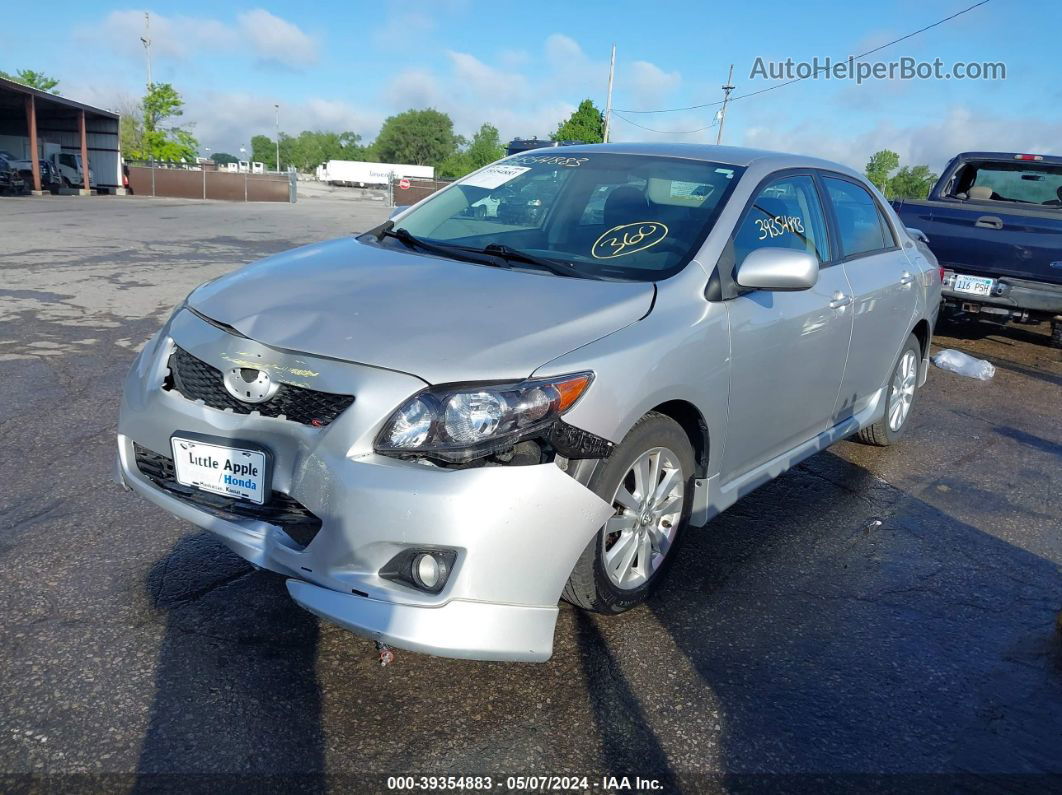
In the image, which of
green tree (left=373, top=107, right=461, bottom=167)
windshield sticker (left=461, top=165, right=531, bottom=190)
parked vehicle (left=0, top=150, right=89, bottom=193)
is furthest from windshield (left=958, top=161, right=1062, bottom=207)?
green tree (left=373, top=107, right=461, bottom=167)

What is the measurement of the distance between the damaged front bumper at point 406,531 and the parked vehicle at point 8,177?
3124cm

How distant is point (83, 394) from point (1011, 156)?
29.0 ft

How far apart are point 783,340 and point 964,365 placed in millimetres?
5117

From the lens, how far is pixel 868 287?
13.8ft

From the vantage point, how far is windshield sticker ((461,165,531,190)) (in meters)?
4.07

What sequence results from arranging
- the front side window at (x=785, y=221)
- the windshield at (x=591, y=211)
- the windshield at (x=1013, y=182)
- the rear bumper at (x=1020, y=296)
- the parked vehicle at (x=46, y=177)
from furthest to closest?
the parked vehicle at (x=46, y=177)
the windshield at (x=1013, y=182)
the rear bumper at (x=1020, y=296)
the front side window at (x=785, y=221)
the windshield at (x=591, y=211)

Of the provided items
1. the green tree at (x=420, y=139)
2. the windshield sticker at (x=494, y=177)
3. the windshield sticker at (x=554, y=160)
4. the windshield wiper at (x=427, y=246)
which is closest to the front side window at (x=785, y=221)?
the windshield sticker at (x=554, y=160)

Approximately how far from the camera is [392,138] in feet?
369

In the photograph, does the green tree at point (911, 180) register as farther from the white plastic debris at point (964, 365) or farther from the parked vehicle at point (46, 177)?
the white plastic debris at point (964, 365)

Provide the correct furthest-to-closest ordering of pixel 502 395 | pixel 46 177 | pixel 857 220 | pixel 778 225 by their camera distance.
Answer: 1. pixel 46 177
2. pixel 857 220
3. pixel 778 225
4. pixel 502 395

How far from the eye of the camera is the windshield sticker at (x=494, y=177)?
4070 millimetres

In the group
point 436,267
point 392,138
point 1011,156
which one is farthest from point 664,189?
point 392,138

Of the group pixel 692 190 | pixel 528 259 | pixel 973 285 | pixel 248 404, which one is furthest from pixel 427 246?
pixel 973 285

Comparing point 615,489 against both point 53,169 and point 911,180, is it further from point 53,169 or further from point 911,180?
point 911,180
